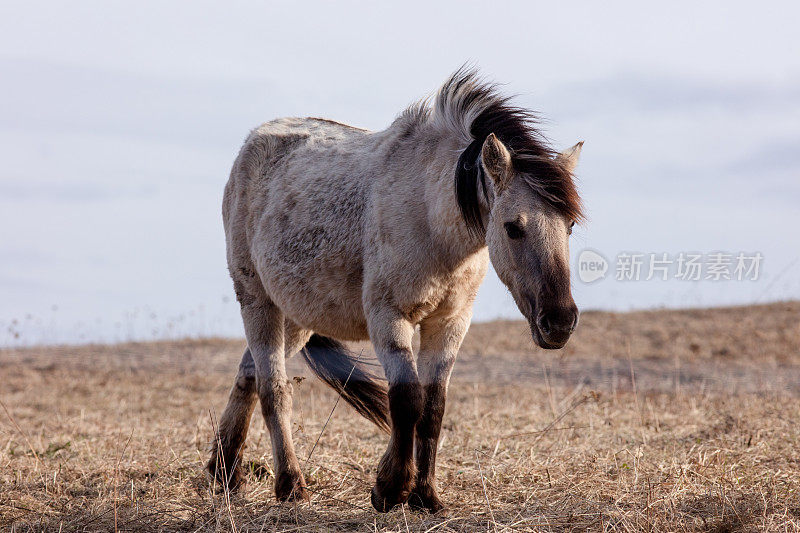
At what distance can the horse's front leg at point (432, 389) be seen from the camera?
4.07 metres

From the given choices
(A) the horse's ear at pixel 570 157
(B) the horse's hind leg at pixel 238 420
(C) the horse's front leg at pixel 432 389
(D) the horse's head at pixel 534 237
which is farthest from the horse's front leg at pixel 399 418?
(B) the horse's hind leg at pixel 238 420

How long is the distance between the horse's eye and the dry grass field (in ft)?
4.01

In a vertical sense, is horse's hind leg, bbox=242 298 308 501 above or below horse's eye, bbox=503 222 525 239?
below

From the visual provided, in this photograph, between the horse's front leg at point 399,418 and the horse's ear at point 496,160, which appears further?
the horse's front leg at point 399,418

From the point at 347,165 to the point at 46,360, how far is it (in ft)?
33.8

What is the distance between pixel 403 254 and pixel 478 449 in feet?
7.17

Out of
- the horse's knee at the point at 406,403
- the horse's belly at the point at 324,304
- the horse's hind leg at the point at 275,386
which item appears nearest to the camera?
the horse's knee at the point at 406,403

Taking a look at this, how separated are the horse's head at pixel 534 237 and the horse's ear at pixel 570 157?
234 millimetres

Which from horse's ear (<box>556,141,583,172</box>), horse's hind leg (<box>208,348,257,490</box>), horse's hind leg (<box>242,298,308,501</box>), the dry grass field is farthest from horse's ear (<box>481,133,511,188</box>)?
horse's hind leg (<box>208,348,257,490</box>)

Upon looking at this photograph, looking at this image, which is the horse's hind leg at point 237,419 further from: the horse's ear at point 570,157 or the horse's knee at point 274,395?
the horse's ear at point 570,157

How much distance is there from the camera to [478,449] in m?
5.59

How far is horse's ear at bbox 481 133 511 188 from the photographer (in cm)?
363

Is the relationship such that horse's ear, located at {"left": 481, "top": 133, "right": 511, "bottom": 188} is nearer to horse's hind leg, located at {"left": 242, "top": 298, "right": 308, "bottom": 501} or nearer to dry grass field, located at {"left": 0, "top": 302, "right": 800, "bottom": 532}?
dry grass field, located at {"left": 0, "top": 302, "right": 800, "bottom": 532}

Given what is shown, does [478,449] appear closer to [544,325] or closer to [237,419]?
[237,419]
